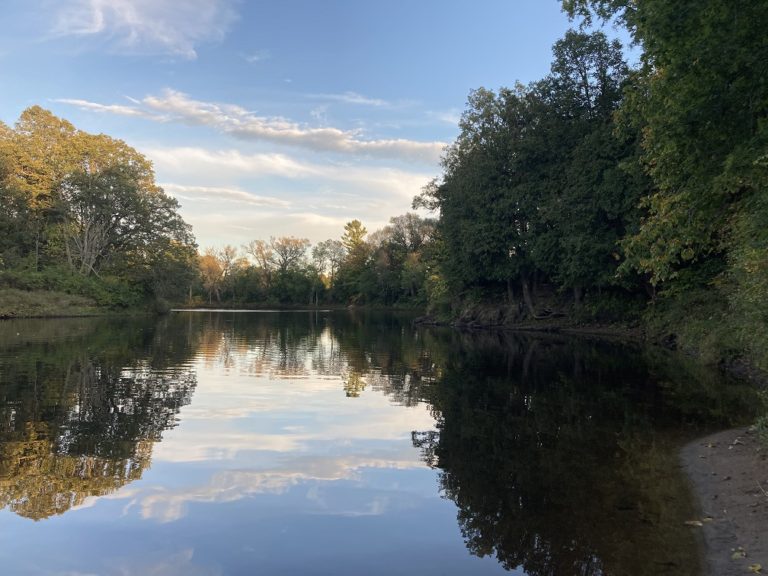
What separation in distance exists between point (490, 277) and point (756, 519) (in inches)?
1737

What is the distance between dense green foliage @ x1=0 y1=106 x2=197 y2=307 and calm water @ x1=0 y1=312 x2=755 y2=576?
44331 mm

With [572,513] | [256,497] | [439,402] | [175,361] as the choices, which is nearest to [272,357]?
[175,361]

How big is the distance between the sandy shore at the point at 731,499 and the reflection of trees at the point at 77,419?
27.3ft

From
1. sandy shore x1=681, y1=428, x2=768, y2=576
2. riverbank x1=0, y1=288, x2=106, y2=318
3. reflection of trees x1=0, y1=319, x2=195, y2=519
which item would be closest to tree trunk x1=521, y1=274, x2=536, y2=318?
reflection of trees x1=0, y1=319, x2=195, y2=519

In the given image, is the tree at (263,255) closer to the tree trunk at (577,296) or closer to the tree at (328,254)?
the tree at (328,254)

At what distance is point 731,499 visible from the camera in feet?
26.3

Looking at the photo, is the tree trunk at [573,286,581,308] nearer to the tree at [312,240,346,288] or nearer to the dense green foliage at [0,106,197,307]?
the dense green foliage at [0,106,197,307]

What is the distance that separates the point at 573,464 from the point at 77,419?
10.5 metres

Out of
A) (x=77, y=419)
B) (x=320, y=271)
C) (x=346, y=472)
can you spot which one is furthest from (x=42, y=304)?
(x=320, y=271)

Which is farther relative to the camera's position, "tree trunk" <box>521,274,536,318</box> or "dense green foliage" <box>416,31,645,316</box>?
"tree trunk" <box>521,274,536,318</box>

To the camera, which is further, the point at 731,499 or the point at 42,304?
the point at 42,304

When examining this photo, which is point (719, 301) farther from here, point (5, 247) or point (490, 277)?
point (5, 247)

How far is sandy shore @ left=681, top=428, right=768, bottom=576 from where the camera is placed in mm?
6320

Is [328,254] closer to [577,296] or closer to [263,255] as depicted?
[263,255]
